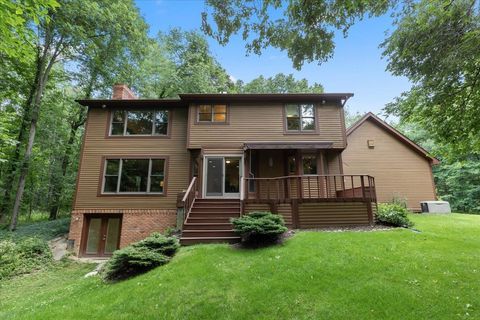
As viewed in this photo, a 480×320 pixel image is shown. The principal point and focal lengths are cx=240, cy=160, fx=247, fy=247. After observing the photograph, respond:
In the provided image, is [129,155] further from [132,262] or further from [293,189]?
[293,189]

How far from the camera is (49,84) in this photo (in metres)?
16.8

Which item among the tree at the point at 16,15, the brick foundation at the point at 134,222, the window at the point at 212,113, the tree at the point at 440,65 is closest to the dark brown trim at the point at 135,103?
the window at the point at 212,113

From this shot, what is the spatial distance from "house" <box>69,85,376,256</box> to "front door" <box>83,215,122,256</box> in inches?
1.7

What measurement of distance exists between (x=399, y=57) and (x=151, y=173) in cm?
1049

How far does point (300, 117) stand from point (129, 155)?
8.48 m

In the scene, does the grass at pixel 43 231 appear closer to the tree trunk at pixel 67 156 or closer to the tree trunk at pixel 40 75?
the tree trunk at pixel 40 75

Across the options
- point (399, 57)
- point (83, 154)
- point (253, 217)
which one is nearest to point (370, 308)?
point (253, 217)

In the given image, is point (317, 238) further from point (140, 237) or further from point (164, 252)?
point (140, 237)

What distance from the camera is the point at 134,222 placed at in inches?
432

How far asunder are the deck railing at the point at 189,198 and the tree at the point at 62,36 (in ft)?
30.3

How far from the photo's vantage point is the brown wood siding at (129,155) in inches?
445

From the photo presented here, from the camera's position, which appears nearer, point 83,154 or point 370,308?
point 370,308

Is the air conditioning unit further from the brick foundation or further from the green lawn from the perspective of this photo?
the brick foundation

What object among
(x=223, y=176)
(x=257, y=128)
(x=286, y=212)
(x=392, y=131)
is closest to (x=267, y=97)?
(x=257, y=128)
